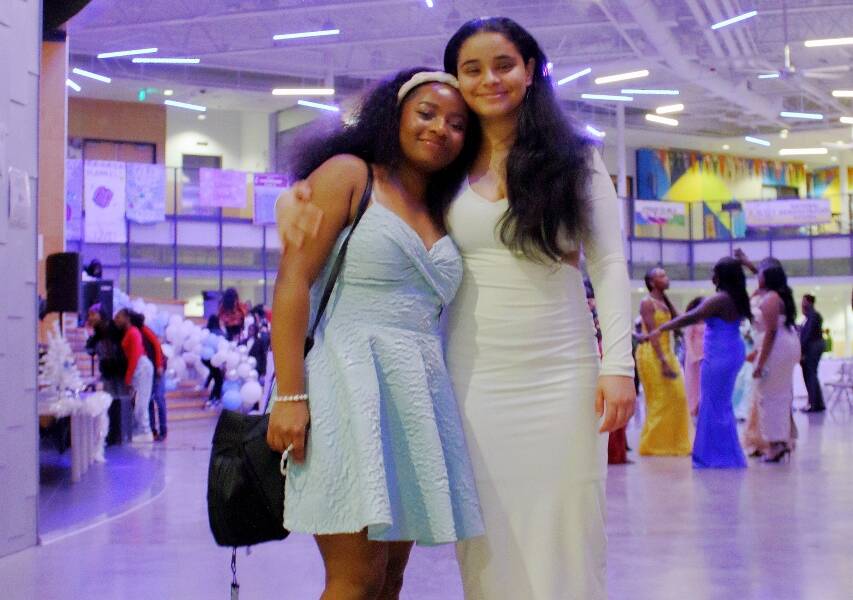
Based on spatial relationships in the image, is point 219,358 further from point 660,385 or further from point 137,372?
point 660,385

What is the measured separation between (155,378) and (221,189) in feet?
34.5

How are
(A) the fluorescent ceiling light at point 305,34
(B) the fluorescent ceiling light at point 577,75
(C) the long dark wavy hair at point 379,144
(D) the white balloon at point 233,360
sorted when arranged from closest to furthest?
(C) the long dark wavy hair at point 379,144
(D) the white balloon at point 233,360
(A) the fluorescent ceiling light at point 305,34
(B) the fluorescent ceiling light at point 577,75

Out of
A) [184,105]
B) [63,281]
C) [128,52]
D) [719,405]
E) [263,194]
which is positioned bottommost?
[719,405]

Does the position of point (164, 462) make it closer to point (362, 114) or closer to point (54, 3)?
point (54, 3)

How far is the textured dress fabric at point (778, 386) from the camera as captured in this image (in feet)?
26.8

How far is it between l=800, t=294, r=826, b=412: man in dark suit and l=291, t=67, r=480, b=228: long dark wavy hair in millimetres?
13780

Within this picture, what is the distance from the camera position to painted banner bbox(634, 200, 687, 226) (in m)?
26.5

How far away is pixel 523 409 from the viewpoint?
2273 mm

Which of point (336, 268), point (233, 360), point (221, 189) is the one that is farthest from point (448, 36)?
point (336, 268)

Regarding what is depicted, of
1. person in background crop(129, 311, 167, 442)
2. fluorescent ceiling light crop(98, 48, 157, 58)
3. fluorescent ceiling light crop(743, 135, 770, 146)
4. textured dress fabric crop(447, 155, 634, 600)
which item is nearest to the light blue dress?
textured dress fabric crop(447, 155, 634, 600)

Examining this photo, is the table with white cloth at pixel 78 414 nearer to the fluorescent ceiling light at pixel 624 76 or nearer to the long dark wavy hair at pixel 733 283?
the long dark wavy hair at pixel 733 283

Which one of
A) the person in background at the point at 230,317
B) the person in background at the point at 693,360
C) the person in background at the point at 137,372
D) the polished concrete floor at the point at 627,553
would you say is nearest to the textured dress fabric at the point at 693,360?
the person in background at the point at 693,360

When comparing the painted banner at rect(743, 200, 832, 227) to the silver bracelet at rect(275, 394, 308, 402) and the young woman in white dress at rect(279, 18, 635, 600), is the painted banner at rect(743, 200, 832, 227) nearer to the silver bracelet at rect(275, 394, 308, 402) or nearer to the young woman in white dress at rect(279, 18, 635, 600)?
the young woman in white dress at rect(279, 18, 635, 600)

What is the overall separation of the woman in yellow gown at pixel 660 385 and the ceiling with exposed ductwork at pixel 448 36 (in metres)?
8.38
